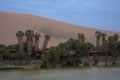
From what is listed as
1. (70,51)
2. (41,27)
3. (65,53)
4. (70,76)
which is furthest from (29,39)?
(41,27)

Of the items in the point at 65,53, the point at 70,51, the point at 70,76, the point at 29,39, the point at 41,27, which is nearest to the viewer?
the point at 70,76

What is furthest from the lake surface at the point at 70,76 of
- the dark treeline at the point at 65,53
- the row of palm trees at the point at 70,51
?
the dark treeline at the point at 65,53

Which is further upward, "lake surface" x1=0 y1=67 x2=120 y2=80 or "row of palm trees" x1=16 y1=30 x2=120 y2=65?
"row of palm trees" x1=16 y1=30 x2=120 y2=65

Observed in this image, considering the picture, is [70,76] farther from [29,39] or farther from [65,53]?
[29,39]

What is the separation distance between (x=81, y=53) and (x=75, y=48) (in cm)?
173

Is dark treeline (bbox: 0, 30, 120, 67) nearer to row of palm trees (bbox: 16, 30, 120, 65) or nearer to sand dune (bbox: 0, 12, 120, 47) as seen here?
row of palm trees (bbox: 16, 30, 120, 65)

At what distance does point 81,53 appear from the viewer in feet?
245

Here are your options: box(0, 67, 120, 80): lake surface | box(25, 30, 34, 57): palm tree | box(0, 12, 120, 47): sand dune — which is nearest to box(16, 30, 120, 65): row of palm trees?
box(25, 30, 34, 57): palm tree

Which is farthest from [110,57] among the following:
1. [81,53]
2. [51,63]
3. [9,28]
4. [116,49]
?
[9,28]

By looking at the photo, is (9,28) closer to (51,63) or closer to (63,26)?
(63,26)

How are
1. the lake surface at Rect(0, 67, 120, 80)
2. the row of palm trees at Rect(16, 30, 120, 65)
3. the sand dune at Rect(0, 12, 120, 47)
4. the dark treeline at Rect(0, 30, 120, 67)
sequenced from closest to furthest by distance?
the lake surface at Rect(0, 67, 120, 80) → the row of palm trees at Rect(16, 30, 120, 65) → the dark treeline at Rect(0, 30, 120, 67) → the sand dune at Rect(0, 12, 120, 47)

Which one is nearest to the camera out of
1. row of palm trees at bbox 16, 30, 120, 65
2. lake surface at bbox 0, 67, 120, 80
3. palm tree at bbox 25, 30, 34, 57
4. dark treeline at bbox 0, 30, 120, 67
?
lake surface at bbox 0, 67, 120, 80

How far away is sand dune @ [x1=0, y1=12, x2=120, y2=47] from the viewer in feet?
533

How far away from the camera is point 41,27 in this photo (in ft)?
590
